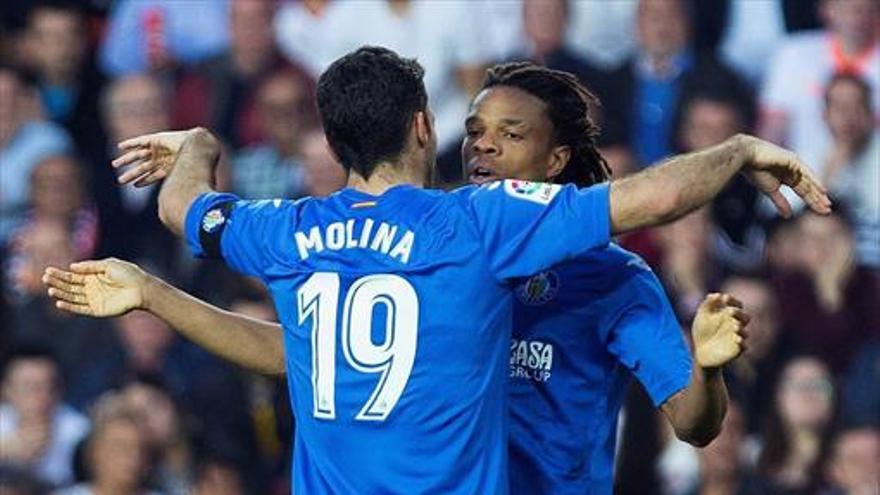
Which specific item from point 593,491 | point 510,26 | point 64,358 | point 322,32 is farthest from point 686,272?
point 593,491

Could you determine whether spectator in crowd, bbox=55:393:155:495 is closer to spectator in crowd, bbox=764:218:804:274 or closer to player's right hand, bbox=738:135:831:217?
spectator in crowd, bbox=764:218:804:274

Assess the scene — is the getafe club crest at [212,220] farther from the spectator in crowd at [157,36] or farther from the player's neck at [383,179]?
the spectator in crowd at [157,36]

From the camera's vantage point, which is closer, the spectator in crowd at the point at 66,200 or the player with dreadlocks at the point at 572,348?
the player with dreadlocks at the point at 572,348

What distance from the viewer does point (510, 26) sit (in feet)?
31.9

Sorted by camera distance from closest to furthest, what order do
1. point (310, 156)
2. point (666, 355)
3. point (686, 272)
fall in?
point (666, 355) < point (686, 272) < point (310, 156)

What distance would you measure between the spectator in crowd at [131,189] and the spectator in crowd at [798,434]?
9.56 feet

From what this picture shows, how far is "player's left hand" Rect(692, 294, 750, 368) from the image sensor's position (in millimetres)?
4770

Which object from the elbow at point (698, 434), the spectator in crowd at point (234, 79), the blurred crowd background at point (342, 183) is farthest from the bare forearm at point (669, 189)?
the spectator in crowd at point (234, 79)

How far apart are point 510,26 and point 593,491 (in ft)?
15.7

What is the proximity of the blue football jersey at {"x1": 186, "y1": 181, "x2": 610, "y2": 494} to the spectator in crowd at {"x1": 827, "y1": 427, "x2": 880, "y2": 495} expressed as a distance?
4.52m

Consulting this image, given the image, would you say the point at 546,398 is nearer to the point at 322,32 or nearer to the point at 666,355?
the point at 666,355

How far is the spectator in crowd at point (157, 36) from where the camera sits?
10.3 m

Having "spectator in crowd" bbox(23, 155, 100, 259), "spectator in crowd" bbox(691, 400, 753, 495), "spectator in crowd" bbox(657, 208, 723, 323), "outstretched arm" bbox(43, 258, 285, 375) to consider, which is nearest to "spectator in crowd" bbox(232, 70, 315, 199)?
"spectator in crowd" bbox(23, 155, 100, 259)

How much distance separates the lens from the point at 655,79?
376 inches
